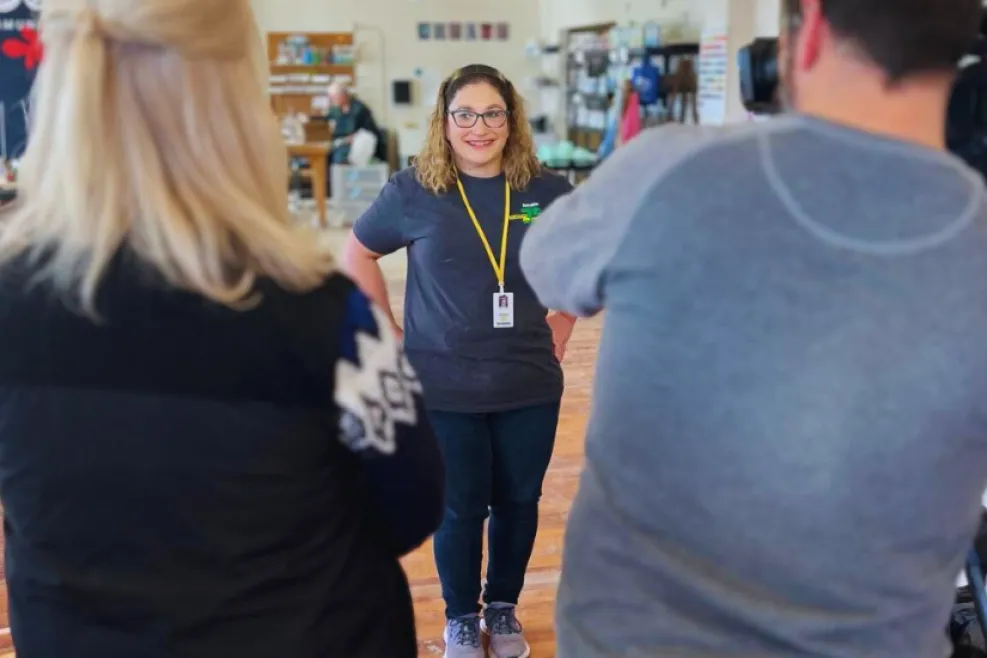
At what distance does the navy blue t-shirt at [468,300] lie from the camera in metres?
2.07

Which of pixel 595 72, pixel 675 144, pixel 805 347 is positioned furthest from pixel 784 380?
pixel 595 72

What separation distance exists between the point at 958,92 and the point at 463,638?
160cm

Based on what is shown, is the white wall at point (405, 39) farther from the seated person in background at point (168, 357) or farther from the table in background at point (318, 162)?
the seated person in background at point (168, 357)

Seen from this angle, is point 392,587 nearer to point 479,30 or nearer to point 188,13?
point 188,13

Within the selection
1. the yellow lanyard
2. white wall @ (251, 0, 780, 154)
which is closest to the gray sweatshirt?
the yellow lanyard

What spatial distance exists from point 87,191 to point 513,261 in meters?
1.23

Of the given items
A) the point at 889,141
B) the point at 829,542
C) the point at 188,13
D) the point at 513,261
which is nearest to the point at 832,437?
the point at 829,542

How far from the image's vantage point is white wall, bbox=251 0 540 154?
448 inches

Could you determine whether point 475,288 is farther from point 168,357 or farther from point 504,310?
point 168,357

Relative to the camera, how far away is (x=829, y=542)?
0.87 meters

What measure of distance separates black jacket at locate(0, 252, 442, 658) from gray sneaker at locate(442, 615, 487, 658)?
50.8 inches

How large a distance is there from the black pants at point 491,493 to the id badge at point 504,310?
0.62 ft

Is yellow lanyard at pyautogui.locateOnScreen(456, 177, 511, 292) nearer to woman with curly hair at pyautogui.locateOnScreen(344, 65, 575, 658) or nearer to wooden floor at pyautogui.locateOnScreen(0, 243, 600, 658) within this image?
woman with curly hair at pyautogui.locateOnScreen(344, 65, 575, 658)

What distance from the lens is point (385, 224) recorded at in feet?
7.02
